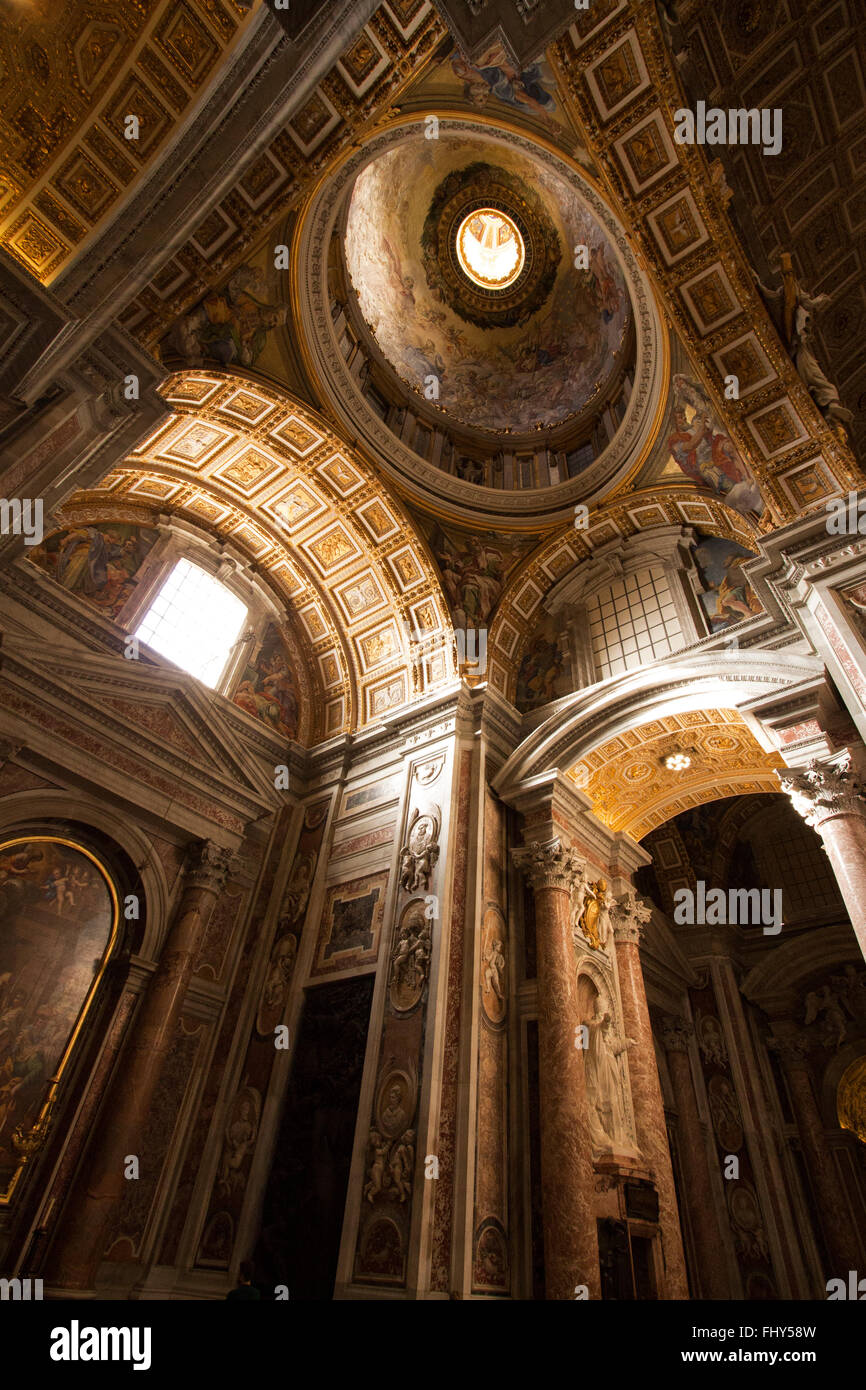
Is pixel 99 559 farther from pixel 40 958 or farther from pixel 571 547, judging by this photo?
pixel 571 547

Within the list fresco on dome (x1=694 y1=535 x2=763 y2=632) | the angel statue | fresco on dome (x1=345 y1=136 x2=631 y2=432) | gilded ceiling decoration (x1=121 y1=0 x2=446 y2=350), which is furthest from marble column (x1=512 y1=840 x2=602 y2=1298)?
fresco on dome (x1=345 y1=136 x2=631 y2=432)

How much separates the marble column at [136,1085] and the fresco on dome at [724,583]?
28.6 feet

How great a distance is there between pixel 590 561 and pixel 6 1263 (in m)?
13.1

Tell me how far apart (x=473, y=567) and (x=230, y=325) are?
221 inches

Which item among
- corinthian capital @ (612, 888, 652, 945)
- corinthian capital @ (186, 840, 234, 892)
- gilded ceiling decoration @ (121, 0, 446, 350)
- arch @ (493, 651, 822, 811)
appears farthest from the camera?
corinthian capital @ (612, 888, 652, 945)

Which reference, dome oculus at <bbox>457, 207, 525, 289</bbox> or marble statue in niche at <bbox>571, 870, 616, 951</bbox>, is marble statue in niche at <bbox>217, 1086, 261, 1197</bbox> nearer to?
marble statue in niche at <bbox>571, 870, 616, 951</bbox>

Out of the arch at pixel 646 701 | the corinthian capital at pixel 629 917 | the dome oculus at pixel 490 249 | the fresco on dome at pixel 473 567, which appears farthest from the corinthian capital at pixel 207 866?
the dome oculus at pixel 490 249

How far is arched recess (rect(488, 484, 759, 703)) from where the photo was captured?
12.3 metres

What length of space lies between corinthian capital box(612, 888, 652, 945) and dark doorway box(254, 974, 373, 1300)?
4.04 m

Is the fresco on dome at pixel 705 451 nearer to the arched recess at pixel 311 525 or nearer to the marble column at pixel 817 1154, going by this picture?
the arched recess at pixel 311 525

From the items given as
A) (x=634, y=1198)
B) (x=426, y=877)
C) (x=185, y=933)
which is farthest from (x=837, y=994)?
(x=185, y=933)

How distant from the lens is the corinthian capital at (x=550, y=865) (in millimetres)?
10633
